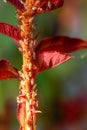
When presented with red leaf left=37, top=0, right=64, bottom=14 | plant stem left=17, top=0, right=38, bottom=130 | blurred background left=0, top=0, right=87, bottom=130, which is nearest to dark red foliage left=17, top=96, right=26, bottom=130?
plant stem left=17, top=0, right=38, bottom=130

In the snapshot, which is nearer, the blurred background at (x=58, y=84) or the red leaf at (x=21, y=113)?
the red leaf at (x=21, y=113)

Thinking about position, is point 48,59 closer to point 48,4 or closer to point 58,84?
point 48,4

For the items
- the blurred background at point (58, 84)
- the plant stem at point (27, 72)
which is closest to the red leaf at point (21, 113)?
the plant stem at point (27, 72)

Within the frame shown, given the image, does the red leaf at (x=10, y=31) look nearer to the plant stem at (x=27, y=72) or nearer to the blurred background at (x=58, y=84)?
the plant stem at (x=27, y=72)

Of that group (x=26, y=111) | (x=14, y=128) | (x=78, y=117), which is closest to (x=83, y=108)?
(x=78, y=117)

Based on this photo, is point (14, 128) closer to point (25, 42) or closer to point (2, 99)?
point (2, 99)

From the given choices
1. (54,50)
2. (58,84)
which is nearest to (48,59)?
(54,50)

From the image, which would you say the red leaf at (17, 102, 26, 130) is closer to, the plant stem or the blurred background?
the plant stem
